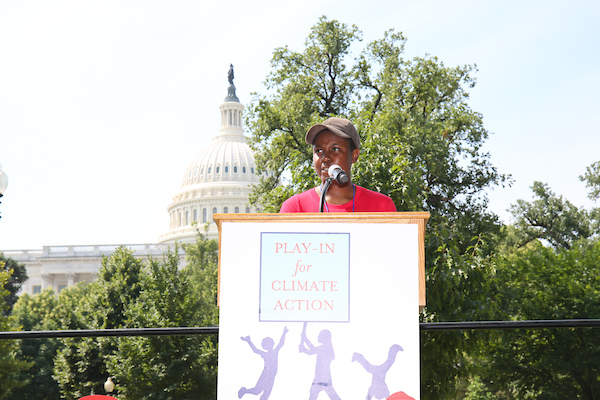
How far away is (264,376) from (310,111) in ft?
66.8

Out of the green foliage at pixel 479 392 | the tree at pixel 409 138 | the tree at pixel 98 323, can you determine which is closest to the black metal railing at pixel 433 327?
the tree at pixel 409 138

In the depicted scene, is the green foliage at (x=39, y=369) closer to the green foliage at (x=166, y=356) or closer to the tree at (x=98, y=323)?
the tree at (x=98, y=323)

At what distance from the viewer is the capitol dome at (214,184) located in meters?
123

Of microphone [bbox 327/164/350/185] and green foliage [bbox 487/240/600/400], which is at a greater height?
microphone [bbox 327/164/350/185]

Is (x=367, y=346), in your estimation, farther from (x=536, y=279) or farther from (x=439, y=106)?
(x=536, y=279)

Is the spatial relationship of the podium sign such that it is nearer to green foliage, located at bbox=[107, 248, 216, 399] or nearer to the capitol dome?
green foliage, located at bbox=[107, 248, 216, 399]

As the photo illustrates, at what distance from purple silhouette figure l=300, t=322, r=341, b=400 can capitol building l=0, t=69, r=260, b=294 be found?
98.1 meters

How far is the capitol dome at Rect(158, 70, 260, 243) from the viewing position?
123m

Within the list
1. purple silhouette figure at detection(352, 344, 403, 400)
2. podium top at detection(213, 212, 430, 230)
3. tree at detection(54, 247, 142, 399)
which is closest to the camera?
purple silhouette figure at detection(352, 344, 403, 400)

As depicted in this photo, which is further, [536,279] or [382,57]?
[536,279]

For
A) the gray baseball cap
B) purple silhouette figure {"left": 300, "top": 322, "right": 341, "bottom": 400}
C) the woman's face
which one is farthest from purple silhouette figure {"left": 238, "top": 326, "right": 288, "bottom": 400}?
the gray baseball cap

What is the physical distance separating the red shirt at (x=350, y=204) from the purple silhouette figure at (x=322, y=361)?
1145 millimetres

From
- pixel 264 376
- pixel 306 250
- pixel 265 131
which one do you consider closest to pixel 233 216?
pixel 306 250

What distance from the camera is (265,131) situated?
2256 centimetres
